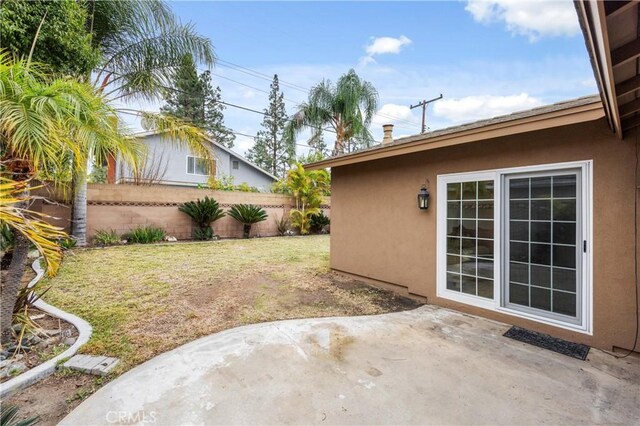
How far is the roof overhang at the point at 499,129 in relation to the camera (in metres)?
3.08

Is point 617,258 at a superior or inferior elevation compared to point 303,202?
inferior

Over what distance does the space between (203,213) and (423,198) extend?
9229 mm

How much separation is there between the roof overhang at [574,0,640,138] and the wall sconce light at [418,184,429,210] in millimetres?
2436

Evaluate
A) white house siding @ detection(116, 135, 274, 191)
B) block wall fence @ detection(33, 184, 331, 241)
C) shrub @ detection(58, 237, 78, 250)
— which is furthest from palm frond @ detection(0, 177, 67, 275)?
white house siding @ detection(116, 135, 274, 191)

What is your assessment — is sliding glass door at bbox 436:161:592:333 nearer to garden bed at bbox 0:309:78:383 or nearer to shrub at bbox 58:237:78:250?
garden bed at bbox 0:309:78:383

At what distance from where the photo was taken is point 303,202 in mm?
14961

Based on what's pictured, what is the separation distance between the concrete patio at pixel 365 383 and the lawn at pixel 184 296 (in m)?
0.57

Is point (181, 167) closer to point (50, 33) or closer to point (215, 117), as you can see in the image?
point (50, 33)

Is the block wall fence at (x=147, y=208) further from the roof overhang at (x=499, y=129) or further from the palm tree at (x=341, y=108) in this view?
the roof overhang at (x=499, y=129)

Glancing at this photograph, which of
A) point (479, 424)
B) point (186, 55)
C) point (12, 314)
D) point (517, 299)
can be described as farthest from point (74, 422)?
point (186, 55)

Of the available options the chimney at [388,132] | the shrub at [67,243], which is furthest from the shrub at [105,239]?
the chimney at [388,132]

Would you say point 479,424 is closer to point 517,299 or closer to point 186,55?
point 517,299

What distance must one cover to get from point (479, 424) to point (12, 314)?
14.5 feet

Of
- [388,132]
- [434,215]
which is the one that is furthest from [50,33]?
[434,215]
